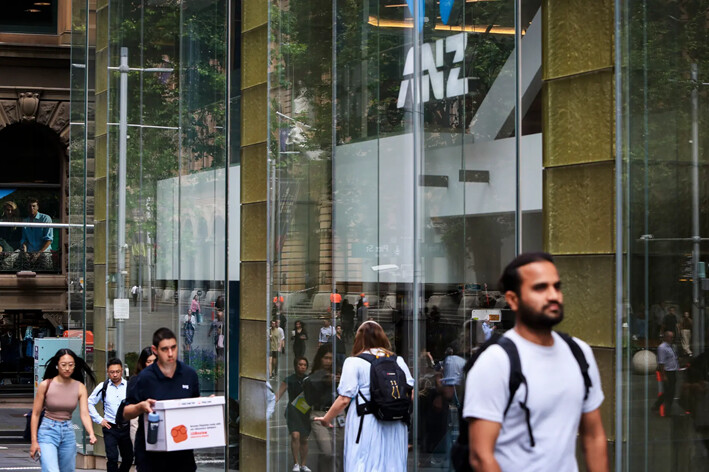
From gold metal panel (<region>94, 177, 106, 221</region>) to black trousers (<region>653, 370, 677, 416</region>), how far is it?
12.7 metres

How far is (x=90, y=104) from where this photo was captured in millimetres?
19141

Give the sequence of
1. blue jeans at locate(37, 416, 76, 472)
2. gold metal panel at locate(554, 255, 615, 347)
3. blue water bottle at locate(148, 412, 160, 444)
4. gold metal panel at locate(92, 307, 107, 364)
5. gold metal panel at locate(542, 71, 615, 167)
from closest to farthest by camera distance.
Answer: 1. gold metal panel at locate(554, 255, 615, 347)
2. gold metal panel at locate(542, 71, 615, 167)
3. blue water bottle at locate(148, 412, 160, 444)
4. blue jeans at locate(37, 416, 76, 472)
5. gold metal panel at locate(92, 307, 107, 364)

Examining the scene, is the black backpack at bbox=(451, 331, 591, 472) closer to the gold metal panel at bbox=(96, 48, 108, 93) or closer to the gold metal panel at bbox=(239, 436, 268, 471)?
the gold metal panel at bbox=(239, 436, 268, 471)

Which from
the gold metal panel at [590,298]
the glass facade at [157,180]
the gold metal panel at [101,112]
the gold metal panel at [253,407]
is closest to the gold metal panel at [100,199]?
the glass facade at [157,180]

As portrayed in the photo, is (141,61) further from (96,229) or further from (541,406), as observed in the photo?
(541,406)

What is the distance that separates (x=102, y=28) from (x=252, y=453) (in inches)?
343

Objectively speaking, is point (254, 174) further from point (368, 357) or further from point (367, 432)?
point (367, 432)

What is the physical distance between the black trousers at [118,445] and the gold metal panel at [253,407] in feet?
4.84

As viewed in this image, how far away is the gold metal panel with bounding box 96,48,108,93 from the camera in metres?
18.4

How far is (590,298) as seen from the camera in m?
7.79

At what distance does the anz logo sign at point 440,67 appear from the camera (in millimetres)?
9789

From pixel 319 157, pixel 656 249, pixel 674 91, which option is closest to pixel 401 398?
pixel 656 249

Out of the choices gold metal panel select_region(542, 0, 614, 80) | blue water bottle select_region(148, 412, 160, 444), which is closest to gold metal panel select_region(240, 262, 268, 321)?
blue water bottle select_region(148, 412, 160, 444)

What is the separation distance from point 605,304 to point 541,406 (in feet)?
11.7
